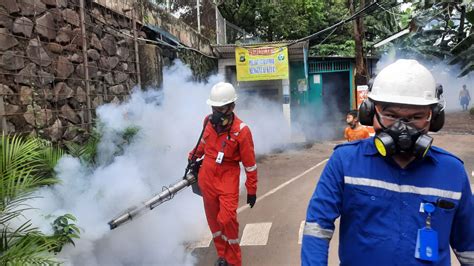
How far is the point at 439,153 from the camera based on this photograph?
1.97 m

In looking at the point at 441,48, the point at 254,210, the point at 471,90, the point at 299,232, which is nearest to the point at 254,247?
the point at 299,232

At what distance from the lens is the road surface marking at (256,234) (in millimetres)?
5262

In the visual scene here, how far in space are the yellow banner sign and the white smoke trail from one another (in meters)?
6.11

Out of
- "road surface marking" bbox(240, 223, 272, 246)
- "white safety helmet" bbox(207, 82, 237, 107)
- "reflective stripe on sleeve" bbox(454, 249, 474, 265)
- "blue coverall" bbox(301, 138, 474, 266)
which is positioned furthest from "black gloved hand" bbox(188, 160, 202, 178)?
"reflective stripe on sleeve" bbox(454, 249, 474, 265)

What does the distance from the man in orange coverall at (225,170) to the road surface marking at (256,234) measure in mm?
846

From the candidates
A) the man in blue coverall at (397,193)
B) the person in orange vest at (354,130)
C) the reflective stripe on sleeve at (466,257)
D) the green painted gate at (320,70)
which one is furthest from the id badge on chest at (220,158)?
the green painted gate at (320,70)

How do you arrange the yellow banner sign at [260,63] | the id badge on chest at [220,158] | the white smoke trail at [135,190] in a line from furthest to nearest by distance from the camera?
1. the yellow banner sign at [260,63]
2. the id badge on chest at [220,158]
3. the white smoke trail at [135,190]

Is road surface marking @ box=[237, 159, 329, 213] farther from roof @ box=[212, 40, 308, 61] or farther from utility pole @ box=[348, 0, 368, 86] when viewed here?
utility pole @ box=[348, 0, 368, 86]

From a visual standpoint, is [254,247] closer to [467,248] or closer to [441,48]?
[467,248]

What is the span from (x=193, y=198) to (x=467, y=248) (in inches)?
199

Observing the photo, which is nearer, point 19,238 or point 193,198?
point 19,238

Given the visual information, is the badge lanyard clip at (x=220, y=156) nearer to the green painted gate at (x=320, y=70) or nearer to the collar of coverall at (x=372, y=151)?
the collar of coverall at (x=372, y=151)

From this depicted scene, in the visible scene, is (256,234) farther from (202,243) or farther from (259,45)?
(259,45)

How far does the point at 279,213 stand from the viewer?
6480 mm
